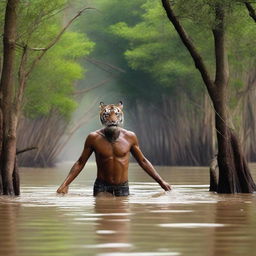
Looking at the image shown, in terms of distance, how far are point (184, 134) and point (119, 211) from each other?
4269 cm

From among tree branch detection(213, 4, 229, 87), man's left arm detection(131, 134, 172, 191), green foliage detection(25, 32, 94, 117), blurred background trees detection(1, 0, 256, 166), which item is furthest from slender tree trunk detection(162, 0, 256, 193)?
green foliage detection(25, 32, 94, 117)

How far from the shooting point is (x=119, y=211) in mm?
13430

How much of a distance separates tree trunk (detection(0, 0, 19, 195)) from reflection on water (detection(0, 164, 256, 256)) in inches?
74.5

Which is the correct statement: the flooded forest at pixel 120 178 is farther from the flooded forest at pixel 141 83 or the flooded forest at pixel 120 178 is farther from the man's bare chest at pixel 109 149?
the flooded forest at pixel 141 83

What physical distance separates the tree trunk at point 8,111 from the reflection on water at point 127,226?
1.89 meters

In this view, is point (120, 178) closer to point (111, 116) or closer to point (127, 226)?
point (111, 116)

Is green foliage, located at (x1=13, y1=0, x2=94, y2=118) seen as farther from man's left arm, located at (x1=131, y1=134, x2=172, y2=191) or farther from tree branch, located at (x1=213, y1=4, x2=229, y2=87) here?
man's left arm, located at (x1=131, y1=134, x2=172, y2=191)

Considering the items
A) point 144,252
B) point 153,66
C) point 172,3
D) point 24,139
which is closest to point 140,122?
point 153,66

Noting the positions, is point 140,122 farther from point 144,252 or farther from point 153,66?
point 144,252

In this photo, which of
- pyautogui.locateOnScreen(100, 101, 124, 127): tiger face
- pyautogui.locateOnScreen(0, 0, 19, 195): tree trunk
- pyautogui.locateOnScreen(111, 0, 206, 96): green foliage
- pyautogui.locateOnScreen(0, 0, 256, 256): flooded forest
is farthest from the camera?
pyautogui.locateOnScreen(111, 0, 206, 96): green foliage

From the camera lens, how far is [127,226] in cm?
1098

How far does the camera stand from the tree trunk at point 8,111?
18.4m

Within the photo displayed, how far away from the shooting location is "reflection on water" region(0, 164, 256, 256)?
8.83 meters

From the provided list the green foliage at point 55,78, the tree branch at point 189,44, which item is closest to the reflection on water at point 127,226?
the tree branch at point 189,44
